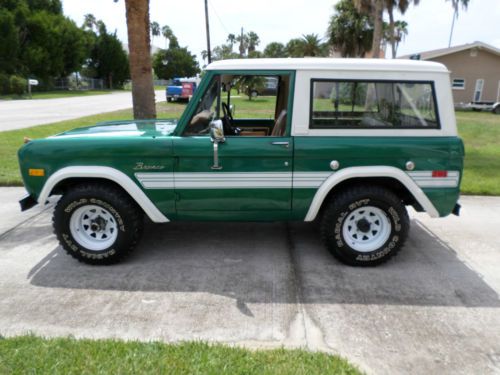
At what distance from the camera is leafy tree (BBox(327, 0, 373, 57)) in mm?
34469

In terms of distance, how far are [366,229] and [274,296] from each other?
1171 millimetres

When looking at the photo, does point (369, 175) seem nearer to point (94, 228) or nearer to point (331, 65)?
point (331, 65)

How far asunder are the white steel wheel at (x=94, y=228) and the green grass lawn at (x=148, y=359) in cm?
127

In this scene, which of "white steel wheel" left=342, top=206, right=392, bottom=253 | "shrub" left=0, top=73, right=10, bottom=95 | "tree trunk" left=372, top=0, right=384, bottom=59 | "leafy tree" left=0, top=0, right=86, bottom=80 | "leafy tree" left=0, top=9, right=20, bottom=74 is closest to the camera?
"white steel wheel" left=342, top=206, right=392, bottom=253

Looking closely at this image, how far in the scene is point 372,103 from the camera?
378 cm

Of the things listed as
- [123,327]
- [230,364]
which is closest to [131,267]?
[123,327]

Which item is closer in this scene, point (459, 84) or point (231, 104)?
point (231, 104)

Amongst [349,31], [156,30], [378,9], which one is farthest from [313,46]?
[156,30]

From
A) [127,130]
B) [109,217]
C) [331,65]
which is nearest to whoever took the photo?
[331,65]

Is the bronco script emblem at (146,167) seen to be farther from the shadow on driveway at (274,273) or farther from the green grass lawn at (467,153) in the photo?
the green grass lawn at (467,153)

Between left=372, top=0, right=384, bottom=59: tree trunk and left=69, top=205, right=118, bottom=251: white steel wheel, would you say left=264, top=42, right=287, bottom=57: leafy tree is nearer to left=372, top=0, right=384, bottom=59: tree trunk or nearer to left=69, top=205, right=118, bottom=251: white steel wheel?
left=372, top=0, right=384, bottom=59: tree trunk

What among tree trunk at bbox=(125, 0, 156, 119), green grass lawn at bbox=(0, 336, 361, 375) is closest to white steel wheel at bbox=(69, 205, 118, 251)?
green grass lawn at bbox=(0, 336, 361, 375)

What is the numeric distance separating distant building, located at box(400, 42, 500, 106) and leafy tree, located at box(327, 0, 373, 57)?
7.54m

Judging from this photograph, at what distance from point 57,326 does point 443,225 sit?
4.46 m
